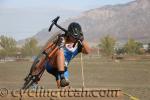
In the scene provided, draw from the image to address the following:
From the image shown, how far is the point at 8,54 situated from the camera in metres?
139

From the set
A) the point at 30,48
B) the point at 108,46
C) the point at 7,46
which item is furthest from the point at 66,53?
the point at 7,46

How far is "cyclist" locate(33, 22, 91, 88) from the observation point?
21.2ft

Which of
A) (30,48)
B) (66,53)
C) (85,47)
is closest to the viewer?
(66,53)

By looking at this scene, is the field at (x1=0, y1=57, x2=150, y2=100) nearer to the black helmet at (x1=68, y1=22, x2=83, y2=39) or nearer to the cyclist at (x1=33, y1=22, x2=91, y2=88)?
the cyclist at (x1=33, y1=22, x2=91, y2=88)

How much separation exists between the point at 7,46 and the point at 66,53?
5793 inches

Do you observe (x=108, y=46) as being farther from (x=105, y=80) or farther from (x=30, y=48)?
(x=105, y=80)

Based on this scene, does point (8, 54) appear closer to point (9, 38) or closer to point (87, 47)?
point (9, 38)

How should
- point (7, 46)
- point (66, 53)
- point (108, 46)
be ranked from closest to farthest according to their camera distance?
point (66, 53)
point (108, 46)
point (7, 46)

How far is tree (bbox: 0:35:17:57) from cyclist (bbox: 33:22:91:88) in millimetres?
133155

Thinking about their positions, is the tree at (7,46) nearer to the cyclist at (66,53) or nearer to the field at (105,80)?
the field at (105,80)

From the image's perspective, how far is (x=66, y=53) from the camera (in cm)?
683

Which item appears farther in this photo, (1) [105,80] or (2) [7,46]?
(2) [7,46]

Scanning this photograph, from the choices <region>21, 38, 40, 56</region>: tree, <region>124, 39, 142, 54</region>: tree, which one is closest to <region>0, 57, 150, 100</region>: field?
<region>124, 39, 142, 54</region>: tree

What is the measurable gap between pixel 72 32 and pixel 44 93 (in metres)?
1.28
